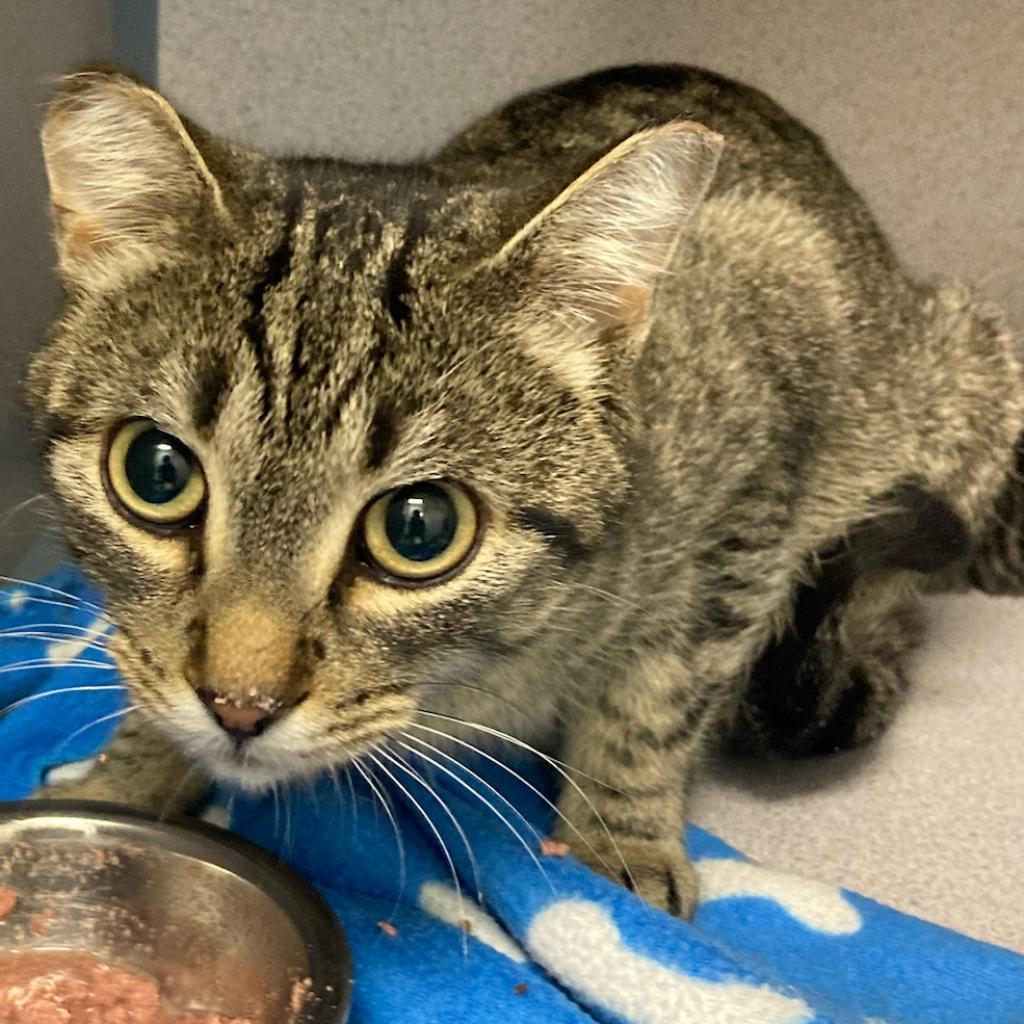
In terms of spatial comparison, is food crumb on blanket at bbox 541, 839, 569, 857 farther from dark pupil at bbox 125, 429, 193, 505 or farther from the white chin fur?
dark pupil at bbox 125, 429, 193, 505

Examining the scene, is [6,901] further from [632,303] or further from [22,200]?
[22,200]

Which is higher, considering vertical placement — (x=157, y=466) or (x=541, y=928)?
(x=157, y=466)

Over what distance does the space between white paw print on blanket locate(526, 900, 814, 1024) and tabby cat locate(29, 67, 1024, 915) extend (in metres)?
0.12

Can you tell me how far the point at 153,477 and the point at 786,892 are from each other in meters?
0.66

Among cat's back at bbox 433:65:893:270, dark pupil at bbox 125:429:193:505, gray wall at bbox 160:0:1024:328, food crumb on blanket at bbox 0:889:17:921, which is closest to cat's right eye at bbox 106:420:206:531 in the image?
dark pupil at bbox 125:429:193:505

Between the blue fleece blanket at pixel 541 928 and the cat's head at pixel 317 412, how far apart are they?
15 cm

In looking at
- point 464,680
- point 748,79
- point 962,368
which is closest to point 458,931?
point 464,680

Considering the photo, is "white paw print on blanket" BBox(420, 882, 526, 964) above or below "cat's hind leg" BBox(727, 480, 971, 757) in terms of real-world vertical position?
below

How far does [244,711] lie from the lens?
0.80 meters

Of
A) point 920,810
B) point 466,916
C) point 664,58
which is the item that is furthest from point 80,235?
point 664,58

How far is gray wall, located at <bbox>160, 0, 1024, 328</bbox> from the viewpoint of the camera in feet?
5.79

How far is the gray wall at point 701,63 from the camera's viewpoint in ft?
5.79

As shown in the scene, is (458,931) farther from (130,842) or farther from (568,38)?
(568,38)

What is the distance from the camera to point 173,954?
3.28ft
